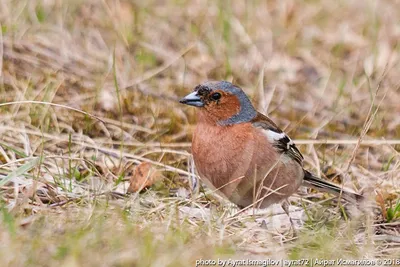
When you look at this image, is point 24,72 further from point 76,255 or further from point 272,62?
point 76,255

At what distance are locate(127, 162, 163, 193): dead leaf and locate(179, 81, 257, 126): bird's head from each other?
0.52 m

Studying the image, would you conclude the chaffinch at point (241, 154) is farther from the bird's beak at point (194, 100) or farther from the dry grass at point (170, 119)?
the dry grass at point (170, 119)

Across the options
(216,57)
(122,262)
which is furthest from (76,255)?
(216,57)

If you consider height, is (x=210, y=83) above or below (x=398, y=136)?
above

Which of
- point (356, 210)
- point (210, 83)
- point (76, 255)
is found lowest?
point (356, 210)

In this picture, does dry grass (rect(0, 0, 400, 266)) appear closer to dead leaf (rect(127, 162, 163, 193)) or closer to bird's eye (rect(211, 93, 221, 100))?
dead leaf (rect(127, 162, 163, 193))

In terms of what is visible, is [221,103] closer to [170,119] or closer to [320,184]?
[320,184]

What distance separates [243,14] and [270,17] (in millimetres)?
353

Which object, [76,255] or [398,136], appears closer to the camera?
[76,255]

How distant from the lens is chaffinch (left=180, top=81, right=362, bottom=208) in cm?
454

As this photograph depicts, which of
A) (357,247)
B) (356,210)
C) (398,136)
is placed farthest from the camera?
(398,136)

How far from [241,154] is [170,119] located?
1.68 metres

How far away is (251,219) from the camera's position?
430 centimetres

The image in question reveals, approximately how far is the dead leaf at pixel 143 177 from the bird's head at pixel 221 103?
0.52 metres
